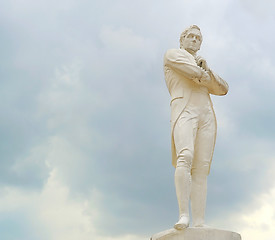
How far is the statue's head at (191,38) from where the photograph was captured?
32.4ft

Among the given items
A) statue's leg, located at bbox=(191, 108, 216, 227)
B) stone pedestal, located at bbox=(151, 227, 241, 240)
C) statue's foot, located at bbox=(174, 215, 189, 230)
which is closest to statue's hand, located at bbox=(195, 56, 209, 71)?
statue's leg, located at bbox=(191, 108, 216, 227)

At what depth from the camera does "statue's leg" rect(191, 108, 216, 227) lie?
9050mm

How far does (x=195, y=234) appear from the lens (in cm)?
837

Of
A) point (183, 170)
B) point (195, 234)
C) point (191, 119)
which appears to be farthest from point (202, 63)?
point (195, 234)

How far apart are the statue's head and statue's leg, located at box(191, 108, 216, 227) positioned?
1.39 m

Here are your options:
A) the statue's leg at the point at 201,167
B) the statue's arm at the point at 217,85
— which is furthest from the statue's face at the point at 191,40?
the statue's leg at the point at 201,167

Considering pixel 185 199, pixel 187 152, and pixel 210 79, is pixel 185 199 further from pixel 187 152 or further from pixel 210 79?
pixel 210 79

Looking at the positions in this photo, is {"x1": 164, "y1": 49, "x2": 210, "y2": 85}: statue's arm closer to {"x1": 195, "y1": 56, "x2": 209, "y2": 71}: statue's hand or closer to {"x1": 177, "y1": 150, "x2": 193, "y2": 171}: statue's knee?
{"x1": 195, "y1": 56, "x2": 209, "y2": 71}: statue's hand

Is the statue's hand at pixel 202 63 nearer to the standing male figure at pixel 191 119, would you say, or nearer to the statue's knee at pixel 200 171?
the standing male figure at pixel 191 119

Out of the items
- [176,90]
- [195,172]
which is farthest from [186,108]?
[195,172]

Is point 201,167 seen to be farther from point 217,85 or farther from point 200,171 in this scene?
point 217,85

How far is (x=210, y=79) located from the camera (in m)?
9.53

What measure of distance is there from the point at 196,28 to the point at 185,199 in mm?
3408

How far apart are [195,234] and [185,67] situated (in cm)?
300
